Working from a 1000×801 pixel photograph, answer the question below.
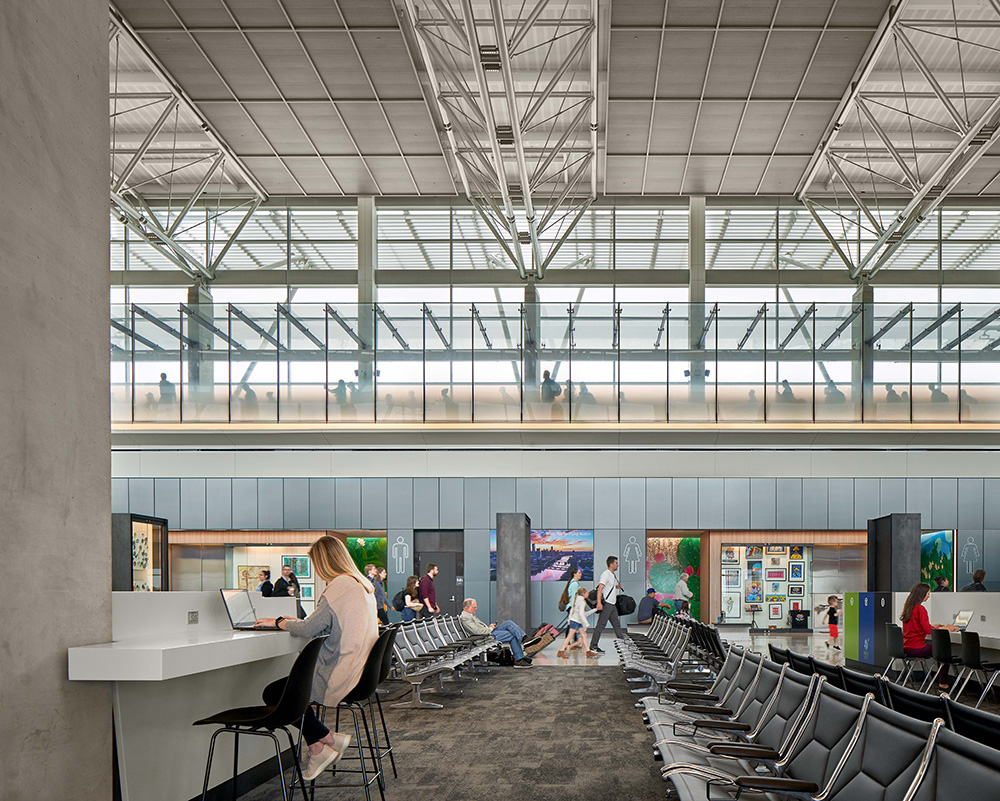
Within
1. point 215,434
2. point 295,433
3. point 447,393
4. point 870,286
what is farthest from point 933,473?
point 215,434

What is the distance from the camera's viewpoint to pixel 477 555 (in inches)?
885

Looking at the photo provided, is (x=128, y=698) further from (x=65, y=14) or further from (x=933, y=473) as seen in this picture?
(x=933, y=473)

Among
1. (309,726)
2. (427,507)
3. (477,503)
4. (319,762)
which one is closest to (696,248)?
(477,503)

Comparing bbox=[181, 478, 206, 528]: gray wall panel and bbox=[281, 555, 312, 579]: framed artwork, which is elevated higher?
bbox=[181, 478, 206, 528]: gray wall panel

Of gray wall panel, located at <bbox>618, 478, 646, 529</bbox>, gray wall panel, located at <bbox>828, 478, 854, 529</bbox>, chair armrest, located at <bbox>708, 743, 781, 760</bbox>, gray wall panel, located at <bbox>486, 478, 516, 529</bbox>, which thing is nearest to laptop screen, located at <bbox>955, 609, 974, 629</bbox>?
chair armrest, located at <bbox>708, 743, 781, 760</bbox>

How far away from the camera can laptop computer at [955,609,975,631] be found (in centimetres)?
1195

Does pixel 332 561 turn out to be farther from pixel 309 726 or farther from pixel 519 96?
pixel 519 96

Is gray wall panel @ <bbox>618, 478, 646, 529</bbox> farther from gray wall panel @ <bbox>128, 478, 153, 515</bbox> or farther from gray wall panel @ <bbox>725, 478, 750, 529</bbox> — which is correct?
gray wall panel @ <bbox>128, 478, 153, 515</bbox>

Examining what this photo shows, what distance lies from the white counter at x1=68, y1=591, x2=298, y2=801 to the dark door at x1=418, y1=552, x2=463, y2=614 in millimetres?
16055

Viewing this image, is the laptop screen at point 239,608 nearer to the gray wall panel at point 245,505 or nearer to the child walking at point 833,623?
the child walking at point 833,623

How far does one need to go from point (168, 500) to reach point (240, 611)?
17.8 meters

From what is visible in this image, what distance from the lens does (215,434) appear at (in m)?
17.8

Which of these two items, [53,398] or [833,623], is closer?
[53,398]

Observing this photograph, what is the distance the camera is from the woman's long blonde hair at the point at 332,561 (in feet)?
18.7
